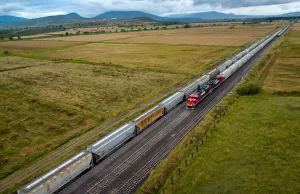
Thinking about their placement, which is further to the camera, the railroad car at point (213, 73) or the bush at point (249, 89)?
the railroad car at point (213, 73)

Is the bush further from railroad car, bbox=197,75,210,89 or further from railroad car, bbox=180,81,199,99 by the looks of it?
railroad car, bbox=180,81,199,99

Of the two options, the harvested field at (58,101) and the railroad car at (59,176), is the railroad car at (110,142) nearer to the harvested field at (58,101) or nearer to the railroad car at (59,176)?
the railroad car at (59,176)

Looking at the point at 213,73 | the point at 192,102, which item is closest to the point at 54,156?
the point at 192,102

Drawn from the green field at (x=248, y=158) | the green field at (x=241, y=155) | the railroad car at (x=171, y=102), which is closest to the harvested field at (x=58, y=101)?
the railroad car at (x=171, y=102)

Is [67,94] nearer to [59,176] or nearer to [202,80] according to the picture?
[202,80]

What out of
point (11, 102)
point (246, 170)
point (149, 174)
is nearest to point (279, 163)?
point (246, 170)

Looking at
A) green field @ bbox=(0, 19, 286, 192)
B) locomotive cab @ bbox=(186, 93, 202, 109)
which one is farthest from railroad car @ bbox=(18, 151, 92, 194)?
locomotive cab @ bbox=(186, 93, 202, 109)
